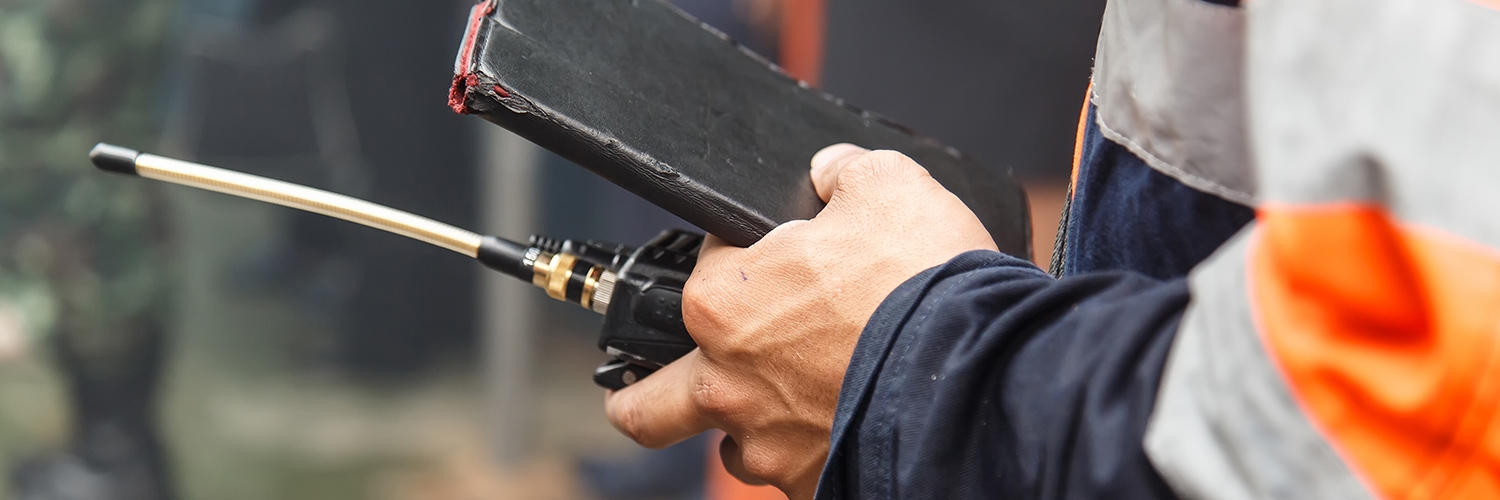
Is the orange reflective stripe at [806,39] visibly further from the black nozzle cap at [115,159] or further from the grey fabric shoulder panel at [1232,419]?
the grey fabric shoulder panel at [1232,419]

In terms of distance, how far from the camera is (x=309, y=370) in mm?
1715

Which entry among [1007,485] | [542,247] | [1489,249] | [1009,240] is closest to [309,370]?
[542,247]

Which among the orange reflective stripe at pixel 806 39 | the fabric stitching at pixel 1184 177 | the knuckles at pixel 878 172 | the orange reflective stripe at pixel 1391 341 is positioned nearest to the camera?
the orange reflective stripe at pixel 1391 341

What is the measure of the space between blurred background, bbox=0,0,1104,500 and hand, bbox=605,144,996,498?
0.58m

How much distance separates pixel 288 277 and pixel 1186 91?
5.73 feet

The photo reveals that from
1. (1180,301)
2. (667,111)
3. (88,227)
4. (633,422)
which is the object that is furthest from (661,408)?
A: (88,227)

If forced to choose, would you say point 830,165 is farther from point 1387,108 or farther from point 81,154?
point 81,154

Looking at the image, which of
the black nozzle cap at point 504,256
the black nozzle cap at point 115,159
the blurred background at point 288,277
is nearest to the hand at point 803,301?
the black nozzle cap at point 504,256

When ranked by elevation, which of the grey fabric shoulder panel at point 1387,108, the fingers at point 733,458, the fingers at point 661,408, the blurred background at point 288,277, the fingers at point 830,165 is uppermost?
the grey fabric shoulder panel at point 1387,108

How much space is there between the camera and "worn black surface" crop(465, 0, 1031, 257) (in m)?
0.40

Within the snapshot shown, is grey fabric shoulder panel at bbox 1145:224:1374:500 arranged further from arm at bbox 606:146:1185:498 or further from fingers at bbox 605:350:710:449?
fingers at bbox 605:350:710:449

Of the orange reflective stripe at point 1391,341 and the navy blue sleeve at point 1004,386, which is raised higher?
the orange reflective stripe at point 1391,341

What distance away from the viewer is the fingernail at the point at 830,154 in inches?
18.6

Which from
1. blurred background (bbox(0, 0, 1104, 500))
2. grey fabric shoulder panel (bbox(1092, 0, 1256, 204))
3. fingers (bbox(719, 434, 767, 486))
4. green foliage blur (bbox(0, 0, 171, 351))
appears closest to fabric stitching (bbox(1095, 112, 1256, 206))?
grey fabric shoulder panel (bbox(1092, 0, 1256, 204))
